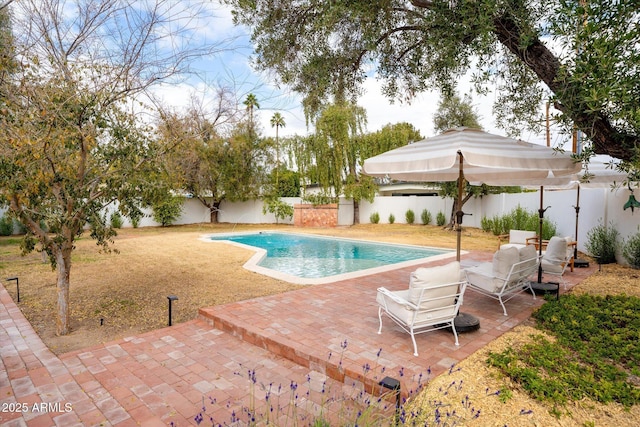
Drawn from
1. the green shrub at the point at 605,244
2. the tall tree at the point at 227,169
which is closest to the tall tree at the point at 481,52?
the green shrub at the point at 605,244

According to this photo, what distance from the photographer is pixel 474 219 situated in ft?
67.3

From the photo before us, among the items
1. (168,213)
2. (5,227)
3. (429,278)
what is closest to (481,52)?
(429,278)

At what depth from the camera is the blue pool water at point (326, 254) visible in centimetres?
1151

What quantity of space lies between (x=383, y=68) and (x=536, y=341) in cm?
569

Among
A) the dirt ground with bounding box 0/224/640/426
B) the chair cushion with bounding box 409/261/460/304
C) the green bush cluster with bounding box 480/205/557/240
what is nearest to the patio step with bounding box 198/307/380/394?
the dirt ground with bounding box 0/224/640/426

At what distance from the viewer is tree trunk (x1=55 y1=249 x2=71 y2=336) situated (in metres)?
5.16

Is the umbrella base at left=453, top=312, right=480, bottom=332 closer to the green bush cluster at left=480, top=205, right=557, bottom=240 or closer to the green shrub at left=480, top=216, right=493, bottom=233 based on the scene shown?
the green bush cluster at left=480, top=205, right=557, bottom=240

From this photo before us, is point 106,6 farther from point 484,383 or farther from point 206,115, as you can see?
point 484,383

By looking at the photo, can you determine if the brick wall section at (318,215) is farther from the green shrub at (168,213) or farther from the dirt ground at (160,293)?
the dirt ground at (160,293)

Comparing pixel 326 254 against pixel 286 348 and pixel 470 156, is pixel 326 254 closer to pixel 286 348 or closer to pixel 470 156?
pixel 286 348

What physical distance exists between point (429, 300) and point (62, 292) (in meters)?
5.23

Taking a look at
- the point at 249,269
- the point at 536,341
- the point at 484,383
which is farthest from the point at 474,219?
the point at 484,383

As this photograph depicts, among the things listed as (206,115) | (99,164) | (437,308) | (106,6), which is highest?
(106,6)

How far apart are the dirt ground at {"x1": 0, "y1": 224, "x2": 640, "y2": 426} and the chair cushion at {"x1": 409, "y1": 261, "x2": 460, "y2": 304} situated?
863 mm
